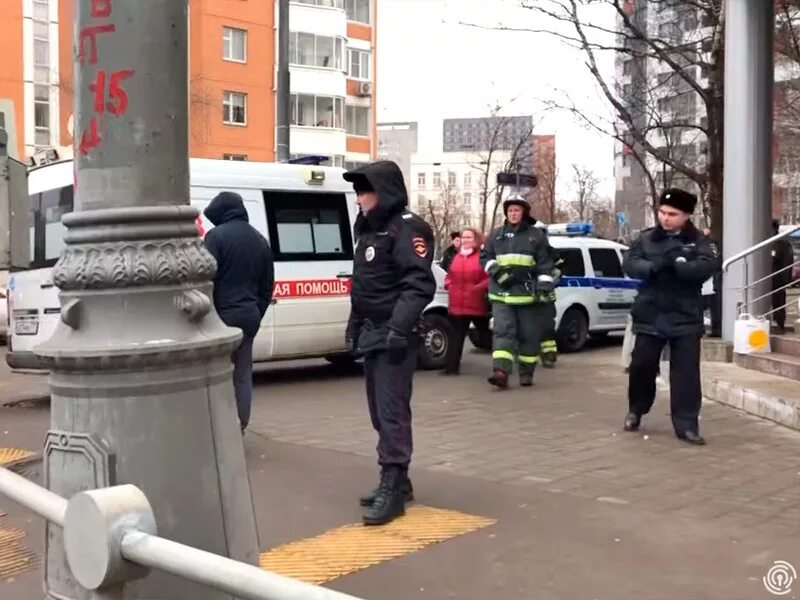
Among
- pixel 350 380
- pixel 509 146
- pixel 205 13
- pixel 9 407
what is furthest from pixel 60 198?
pixel 205 13

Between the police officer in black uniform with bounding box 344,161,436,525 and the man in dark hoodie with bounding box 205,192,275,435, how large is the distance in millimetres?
1758

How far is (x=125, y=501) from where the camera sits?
234 cm

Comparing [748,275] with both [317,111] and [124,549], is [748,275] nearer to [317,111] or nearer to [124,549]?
[124,549]

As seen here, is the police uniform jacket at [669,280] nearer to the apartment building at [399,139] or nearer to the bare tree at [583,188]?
the bare tree at [583,188]

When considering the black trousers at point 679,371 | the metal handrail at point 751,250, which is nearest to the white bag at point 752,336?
the metal handrail at point 751,250

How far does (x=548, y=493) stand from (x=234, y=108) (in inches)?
1801

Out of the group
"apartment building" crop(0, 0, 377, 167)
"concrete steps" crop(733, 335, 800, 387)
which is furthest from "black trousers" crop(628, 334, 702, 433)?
"apartment building" crop(0, 0, 377, 167)

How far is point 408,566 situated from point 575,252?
420 inches

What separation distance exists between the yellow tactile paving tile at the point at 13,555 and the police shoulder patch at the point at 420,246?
2.50 meters

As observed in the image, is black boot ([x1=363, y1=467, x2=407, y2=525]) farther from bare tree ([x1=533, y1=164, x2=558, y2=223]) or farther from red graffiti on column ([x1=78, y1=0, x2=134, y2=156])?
bare tree ([x1=533, y1=164, x2=558, y2=223])

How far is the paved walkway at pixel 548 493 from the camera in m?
4.34

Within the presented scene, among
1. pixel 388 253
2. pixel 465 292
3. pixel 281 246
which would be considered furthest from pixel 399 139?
pixel 388 253

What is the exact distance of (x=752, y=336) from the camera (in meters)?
10.1

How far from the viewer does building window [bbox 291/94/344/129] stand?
5062 cm
